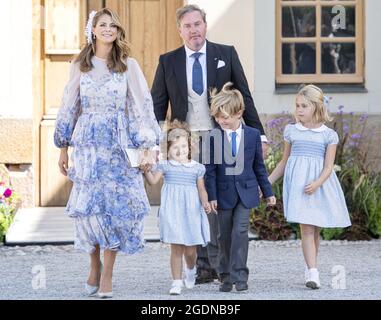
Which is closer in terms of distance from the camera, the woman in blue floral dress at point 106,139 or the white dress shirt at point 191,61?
the woman in blue floral dress at point 106,139

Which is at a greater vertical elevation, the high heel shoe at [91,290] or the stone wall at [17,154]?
the stone wall at [17,154]

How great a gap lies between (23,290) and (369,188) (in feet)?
12.1

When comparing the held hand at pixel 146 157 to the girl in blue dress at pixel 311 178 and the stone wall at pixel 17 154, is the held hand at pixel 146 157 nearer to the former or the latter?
the girl in blue dress at pixel 311 178

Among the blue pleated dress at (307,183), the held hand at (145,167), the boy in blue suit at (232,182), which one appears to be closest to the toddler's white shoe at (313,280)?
the blue pleated dress at (307,183)

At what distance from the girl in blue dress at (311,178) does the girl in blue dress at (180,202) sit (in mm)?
616

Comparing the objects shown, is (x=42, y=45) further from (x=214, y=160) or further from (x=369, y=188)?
(x=214, y=160)

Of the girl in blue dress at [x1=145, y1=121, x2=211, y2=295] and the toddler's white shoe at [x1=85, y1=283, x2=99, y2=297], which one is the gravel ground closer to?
the toddler's white shoe at [x1=85, y1=283, x2=99, y2=297]

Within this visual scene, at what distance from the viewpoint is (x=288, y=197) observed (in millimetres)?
7715

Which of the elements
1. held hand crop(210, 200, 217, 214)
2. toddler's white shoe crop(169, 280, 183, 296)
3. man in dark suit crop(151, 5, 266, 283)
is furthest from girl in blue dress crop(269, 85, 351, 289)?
toddler's white shoe crop(169, 280, 183, 296)

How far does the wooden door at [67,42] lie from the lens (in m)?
11.4

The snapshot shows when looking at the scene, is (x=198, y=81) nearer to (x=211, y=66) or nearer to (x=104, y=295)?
(x=211, y=66)

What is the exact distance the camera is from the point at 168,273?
827 centimetres

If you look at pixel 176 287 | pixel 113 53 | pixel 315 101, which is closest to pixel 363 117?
pixel 315 101

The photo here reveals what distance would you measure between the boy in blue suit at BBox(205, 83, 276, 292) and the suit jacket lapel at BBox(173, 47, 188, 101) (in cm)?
28
